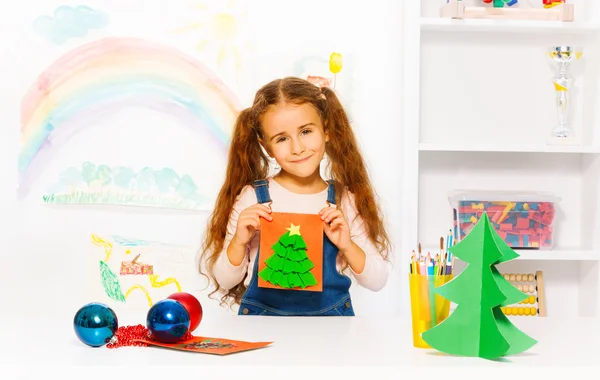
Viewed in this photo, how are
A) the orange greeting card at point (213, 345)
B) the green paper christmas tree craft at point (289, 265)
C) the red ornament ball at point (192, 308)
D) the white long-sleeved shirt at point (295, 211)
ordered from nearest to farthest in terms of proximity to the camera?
the orange greeting card at point (213, 345)
the red ornament ball at point (192, 308)
the green paper christmas tree craft at point (289, 265)
the white long-sleeved shirt at point (295, 211)

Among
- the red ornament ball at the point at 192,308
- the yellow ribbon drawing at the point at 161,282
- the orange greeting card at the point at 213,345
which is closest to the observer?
the orange greeting card at the point at 213,345

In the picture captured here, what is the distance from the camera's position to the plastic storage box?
2.86 m

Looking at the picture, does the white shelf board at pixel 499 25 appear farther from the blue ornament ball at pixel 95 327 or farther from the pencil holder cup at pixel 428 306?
the blue ornament ball at pixel 95 327

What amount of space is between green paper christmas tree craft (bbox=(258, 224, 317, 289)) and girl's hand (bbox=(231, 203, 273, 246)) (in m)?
0.10

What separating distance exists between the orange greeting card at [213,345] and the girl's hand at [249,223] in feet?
3.63

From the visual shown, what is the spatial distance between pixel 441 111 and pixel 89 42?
1369mm

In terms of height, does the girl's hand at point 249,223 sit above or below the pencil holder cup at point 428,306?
above

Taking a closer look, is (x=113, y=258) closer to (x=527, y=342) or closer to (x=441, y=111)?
(x=441, y=111)

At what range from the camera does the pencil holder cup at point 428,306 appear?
148 cm

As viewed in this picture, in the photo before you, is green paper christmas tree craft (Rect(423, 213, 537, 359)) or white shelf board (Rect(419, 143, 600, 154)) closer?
green paper christmas tree craft (Rect(423, 213, 537, 359))

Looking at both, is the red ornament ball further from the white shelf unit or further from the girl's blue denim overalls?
the white shelf unit

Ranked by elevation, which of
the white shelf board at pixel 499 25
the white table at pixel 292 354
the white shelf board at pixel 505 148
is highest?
the white shelf board at pixel 499 25

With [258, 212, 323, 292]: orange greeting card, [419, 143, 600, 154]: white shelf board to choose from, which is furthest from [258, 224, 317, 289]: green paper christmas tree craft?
[419, 143, 600, 154]: white shelf board

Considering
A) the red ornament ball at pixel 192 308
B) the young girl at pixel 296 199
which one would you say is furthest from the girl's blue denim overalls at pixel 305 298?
the red ornament ball at pixel 192 308
